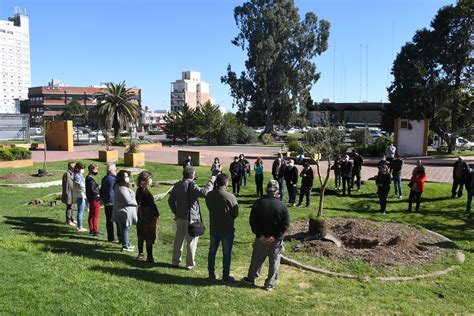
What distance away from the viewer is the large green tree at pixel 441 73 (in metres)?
31.2

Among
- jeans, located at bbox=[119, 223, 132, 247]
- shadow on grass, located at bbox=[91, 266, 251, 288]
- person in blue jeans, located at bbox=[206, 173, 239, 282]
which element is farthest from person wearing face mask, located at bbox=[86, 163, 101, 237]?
person in blue jeans, located at bbox=[206, 173, 239, 282]

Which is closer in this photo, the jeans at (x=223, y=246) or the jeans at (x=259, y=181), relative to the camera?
the jeans at (x=223, y=246)

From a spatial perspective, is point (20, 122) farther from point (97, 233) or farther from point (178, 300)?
point (178, 300)

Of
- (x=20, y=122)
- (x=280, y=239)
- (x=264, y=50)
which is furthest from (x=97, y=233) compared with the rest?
(x=264, y=50)

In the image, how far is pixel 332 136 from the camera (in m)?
12.6

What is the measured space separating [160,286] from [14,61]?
158 metres

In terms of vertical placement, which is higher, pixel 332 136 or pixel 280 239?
pixel 332 136

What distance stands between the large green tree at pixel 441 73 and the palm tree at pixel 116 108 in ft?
78.8

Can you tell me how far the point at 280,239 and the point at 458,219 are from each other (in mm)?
8049

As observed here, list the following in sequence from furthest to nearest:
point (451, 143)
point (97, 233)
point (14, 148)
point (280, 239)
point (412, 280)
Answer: point (451, 143) → point (14, 148) → point (97, 233) → point (412, 280) → point (280, 239)

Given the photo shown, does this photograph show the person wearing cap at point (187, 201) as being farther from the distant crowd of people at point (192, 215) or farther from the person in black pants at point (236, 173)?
the person in black pants at point (236, 173)

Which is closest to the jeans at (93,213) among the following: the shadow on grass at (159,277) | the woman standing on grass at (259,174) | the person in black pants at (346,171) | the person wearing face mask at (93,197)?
the person wearing face mask at (93,197)

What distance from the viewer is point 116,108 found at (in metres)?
39.1

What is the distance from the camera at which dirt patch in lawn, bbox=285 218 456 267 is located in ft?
25.3
